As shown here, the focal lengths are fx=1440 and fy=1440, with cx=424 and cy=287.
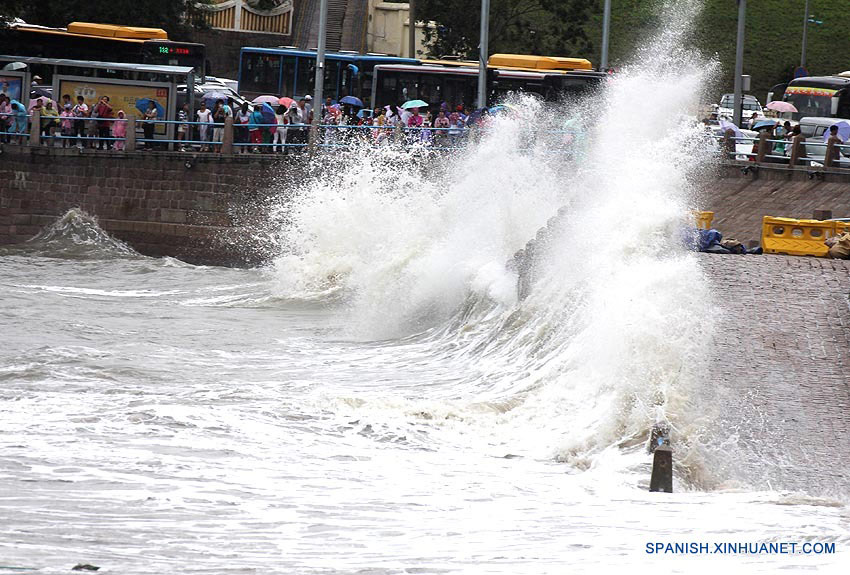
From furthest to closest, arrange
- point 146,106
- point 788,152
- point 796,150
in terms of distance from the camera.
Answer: point 146,106 < point 788,152 < point 796,150

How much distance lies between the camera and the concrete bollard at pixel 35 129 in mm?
30406

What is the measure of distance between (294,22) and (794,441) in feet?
151

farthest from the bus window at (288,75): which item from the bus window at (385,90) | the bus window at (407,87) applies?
the bus window at (407,87)

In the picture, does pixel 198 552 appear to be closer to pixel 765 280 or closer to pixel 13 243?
pixel 765 280

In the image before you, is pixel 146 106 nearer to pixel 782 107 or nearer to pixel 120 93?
pixel 120 93

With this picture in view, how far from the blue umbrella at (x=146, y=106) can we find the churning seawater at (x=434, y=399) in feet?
20.8

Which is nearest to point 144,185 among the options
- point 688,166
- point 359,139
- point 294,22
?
point 359,139

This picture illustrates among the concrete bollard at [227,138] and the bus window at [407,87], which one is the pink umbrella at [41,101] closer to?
the concrete bollard at [227,138]

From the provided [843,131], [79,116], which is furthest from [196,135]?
[843,131]

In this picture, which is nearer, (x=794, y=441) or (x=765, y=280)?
(x=794, y=441)

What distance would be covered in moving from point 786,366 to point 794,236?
5.17 metres

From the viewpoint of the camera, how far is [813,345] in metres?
13.6

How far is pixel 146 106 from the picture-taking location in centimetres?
3094

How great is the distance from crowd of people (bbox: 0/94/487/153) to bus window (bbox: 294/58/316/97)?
10249 millimetres
